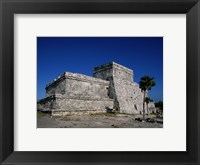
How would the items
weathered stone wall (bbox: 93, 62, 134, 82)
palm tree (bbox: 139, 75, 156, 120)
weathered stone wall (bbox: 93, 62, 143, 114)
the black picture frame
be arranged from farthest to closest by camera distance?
weathered stone wall (bbox: 93, 62, 134, 82), weathered stone wall (bbox: 93, 62, 143, 114), palm tree (bbox: 139, 75, 156, 120), the black picture frame

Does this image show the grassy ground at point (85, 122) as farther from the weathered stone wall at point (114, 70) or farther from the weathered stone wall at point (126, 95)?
the weathered stone wall at point (114, 70)

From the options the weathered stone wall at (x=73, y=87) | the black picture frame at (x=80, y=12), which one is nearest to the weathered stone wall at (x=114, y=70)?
the weathered stone wall at (x=73, y=87)

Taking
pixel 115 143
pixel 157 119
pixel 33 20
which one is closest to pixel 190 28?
pixel 157 119

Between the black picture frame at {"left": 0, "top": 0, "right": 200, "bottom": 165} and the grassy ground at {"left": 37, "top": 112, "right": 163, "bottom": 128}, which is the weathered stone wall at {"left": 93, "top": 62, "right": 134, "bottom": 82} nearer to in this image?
the grassy ground at {"left": 37, "top": 112, "right": 163, "bottom": 128}

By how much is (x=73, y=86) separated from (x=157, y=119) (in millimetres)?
3061

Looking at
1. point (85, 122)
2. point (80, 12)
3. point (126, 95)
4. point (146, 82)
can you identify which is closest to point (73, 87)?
point (126, 95)

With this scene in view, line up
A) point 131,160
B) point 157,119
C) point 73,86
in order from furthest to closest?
point 73,86 < point 157,119 < point 131,160

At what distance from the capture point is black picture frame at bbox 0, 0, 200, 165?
312 centimetres

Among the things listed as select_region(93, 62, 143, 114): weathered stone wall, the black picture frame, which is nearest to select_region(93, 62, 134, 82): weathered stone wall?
select_region(93, 62, 143, 114): weathered stone wall

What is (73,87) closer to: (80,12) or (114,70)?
(114,70)

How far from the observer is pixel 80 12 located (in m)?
3.13

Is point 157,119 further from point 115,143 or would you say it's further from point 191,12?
point 191,12

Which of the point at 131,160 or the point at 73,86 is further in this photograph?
the point at 73,86

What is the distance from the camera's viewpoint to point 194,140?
10.4ft
